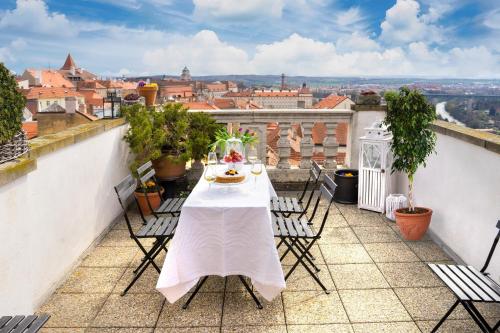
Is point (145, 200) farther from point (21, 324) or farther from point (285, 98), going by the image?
point (285, 98)

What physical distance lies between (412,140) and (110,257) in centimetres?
346

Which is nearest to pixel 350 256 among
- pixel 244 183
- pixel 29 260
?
pixel 244 183

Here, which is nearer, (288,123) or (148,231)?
(148,231)

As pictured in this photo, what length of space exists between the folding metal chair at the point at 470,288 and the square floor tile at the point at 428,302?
258 mm

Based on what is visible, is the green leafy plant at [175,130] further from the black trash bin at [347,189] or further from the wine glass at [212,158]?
the black trash bin at [347,189]

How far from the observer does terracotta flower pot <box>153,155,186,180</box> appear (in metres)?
6.16

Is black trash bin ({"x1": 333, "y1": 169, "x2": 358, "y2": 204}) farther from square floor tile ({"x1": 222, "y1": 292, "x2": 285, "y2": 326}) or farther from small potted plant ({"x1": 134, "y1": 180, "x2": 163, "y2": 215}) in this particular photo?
square floor tile ({"x1": 222, "y1": 292, "x2": 285, "y2": 326})

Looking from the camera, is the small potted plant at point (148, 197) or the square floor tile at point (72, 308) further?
the small potted plant at point (148, 197)

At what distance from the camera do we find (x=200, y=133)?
630cm

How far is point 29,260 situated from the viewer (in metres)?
2.87

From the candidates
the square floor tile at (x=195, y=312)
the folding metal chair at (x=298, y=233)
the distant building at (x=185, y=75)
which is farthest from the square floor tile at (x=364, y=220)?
the distant building at (x=185, y=75)

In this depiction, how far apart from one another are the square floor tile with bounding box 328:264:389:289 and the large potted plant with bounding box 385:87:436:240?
2.93 ft

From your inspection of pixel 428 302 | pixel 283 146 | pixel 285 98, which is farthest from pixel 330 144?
pixel 285 98

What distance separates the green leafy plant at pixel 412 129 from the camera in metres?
4.91
